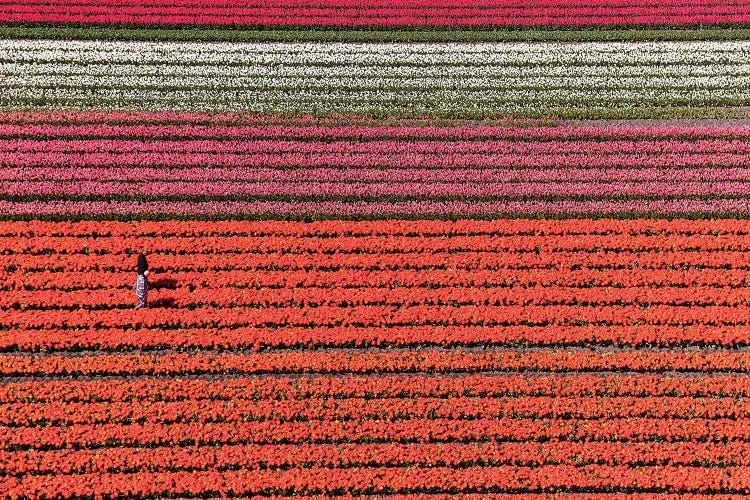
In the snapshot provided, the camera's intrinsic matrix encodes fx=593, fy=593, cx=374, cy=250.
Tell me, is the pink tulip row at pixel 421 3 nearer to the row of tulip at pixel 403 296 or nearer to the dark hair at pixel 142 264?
the row of tulip at pixel 403 296

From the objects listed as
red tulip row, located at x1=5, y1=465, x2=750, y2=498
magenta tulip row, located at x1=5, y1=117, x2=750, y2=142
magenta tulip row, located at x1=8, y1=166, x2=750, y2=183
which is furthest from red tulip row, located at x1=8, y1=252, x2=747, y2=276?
magenta tulip row, located at x1=5, y1=117, x2=750, y2=142

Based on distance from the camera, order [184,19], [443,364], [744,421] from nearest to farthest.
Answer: [744,421]
[443,364]
[184,19]

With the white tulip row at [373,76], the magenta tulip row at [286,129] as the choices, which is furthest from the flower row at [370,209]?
the white tulip row at [373,76]

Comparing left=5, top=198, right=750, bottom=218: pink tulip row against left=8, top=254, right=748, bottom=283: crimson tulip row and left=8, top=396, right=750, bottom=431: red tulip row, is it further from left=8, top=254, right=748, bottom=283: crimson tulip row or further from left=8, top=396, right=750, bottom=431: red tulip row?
left=8, top=396, right=750, bottom=431: red tulip row

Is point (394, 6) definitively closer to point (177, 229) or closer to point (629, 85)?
point (629, 85)

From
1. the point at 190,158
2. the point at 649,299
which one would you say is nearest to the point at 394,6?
the point at 190,158
